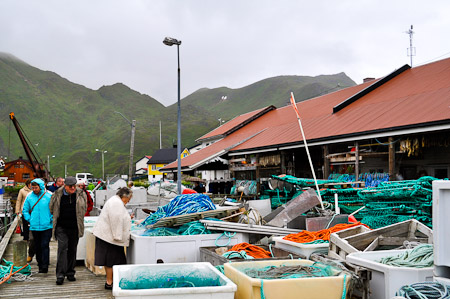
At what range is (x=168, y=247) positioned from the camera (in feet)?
26.8

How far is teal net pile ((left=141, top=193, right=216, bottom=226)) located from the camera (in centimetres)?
893

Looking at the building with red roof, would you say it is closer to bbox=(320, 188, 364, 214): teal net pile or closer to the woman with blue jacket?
bbox=(320, 188, 364, 214): teal net pile

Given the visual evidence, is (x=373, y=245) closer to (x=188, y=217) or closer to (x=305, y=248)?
(x=305, y=248)

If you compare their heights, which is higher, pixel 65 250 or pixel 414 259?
pixel 414 259

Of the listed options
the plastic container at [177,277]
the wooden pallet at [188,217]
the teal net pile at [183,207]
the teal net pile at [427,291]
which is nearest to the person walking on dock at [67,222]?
the wooden pallet at [188,217]

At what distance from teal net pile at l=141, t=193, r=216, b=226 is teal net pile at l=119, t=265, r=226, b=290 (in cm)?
378

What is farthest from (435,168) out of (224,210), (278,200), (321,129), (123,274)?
(123,274)

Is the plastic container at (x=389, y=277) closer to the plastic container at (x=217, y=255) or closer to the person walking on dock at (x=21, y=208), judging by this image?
the plastic container at (x=217, y=255)

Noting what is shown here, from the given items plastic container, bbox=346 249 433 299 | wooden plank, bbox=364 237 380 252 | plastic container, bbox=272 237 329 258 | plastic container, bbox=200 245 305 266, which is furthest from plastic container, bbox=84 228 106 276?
plastic container, bbox=346 249 433 299

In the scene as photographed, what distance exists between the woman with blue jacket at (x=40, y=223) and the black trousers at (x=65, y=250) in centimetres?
105

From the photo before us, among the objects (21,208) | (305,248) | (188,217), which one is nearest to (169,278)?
(305,248)

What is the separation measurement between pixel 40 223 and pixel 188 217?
3.04 m

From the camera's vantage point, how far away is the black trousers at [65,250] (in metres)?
8.10

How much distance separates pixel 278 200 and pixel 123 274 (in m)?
12.0
